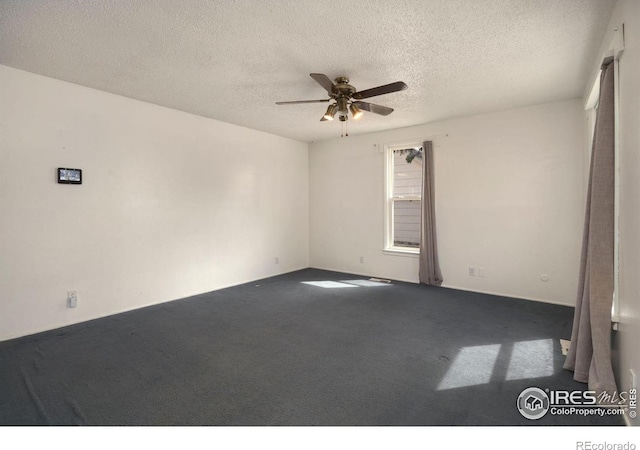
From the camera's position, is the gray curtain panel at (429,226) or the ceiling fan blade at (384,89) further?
the gray curtain panel at (429,226)

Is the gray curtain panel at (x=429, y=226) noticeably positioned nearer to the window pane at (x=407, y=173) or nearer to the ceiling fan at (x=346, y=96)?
the window pane at (x=407, y=173)

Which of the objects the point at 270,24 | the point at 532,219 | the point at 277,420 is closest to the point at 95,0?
the point at 270,24

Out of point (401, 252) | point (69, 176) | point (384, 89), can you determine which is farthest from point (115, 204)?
point (401, 252)

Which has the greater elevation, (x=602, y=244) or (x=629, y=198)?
(x=629, y=198)

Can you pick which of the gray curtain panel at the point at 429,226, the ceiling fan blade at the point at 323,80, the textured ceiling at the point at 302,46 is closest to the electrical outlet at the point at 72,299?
the textured ceiling at the point at 302,46

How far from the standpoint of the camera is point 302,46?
2.52m

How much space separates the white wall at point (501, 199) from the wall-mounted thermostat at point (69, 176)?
4060mm

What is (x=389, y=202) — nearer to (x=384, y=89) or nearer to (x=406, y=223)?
(x=406, y=223)

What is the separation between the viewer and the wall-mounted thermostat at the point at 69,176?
10.5 ft

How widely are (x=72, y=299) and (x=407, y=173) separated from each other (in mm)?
4959

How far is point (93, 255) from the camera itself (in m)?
3.45

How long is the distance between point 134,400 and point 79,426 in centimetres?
29

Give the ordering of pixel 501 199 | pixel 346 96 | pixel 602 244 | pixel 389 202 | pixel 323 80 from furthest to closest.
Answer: pixel 389 202 < pixel 501 199 < pixel 346 96 < pixel 323 80 < pixel 602 244

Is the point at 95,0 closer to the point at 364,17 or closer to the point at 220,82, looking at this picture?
the point at 220,82
